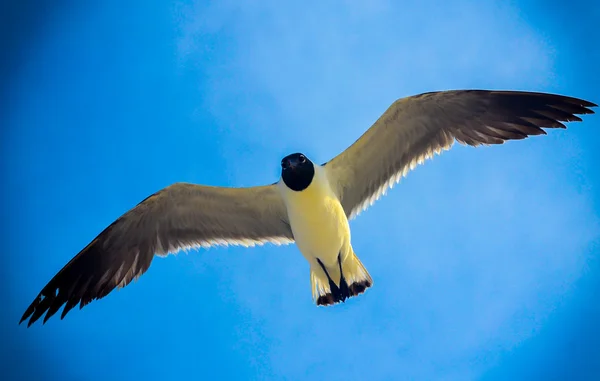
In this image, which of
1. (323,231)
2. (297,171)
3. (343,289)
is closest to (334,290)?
(343,289)

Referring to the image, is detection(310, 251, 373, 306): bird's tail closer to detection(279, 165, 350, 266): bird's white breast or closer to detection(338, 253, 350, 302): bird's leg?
detection(338, 253, 350, 302): bird's leg

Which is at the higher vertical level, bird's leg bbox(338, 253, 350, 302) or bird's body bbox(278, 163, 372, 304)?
bird's body bbox(278, 163, 372, 304)

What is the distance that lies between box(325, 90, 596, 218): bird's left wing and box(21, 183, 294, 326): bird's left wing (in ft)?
2.54

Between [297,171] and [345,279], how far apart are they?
1205 millimetres

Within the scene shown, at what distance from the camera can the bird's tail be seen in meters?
5.59

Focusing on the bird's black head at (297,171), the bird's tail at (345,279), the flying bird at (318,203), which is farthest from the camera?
the bird's tail at (345,279)

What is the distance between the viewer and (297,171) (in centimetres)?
518

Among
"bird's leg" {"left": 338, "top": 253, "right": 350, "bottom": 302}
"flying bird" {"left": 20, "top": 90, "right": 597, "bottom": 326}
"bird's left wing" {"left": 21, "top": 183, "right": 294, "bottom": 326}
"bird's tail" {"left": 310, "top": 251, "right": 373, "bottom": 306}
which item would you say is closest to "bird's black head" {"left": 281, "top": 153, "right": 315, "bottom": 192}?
"flying bird" {"left": 20, "top": 90, "right": 597, "bottom": 326}

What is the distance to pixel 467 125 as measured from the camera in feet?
18.1

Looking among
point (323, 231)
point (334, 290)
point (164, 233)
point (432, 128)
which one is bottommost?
point (334, 290)

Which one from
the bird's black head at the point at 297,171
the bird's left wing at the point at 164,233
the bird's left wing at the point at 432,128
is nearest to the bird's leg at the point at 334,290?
the bird's left wing at the point at 164,233

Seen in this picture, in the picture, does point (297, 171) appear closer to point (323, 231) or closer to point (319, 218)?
point (319, 218)

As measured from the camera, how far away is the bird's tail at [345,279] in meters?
5.59

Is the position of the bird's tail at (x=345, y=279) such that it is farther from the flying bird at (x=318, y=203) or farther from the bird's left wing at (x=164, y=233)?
the bird's left wing at (x=164, y=233)
